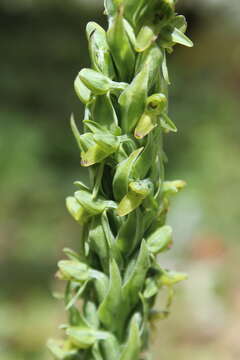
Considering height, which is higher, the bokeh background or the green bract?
the bokeh background

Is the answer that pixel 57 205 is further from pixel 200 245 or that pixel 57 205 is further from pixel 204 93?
pixel 204 93

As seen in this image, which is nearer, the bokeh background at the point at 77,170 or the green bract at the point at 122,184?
the green bract at the point at 122,184

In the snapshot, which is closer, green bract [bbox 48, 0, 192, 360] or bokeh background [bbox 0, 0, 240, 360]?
green bract [bbox 48, 0, 192, 360]

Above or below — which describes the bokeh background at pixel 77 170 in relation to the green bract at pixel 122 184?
above
